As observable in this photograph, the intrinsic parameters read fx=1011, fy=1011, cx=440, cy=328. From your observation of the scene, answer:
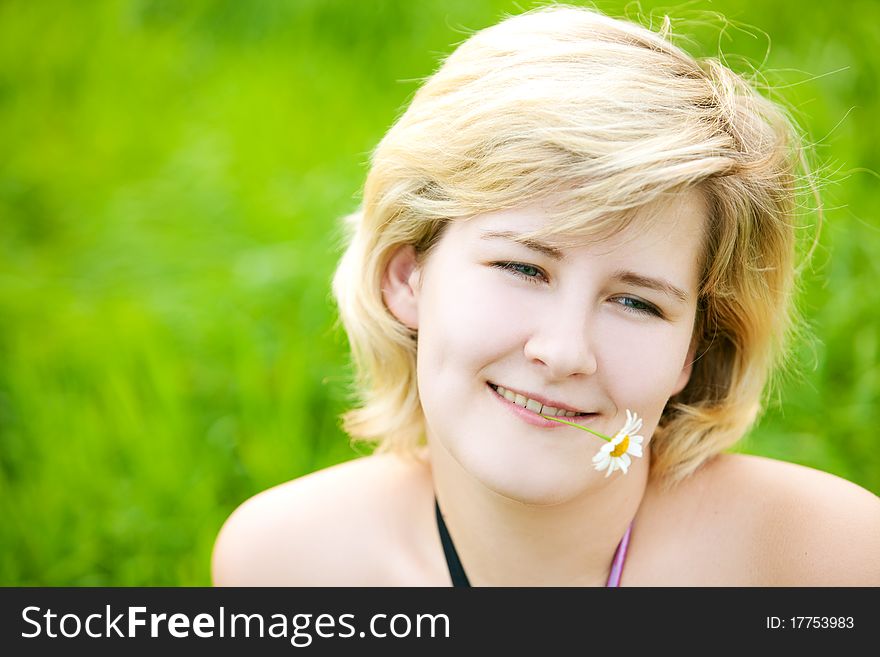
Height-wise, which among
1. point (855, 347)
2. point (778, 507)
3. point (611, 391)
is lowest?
point (778, 507)

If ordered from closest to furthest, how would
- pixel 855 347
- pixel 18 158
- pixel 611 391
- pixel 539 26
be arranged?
pixel 611 391, pixel 539 26, pixel 855 347, pixel 18 158

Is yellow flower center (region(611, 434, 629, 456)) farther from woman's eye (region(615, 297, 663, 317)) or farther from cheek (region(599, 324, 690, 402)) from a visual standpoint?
woman's eye (region(615, 297, 663, 317))

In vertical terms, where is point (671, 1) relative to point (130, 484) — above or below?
above

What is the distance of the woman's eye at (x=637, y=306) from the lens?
1.75 metres

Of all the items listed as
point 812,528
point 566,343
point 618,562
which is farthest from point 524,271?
point 812,528

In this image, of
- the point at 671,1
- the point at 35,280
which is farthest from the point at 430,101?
the point at 671,1

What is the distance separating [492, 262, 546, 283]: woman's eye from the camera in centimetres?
175

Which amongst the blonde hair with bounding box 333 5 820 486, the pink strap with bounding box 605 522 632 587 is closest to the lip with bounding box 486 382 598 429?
the blonde hair with bounding box 333 5 820 486

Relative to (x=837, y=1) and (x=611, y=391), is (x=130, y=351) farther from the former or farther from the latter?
(x=837, y=1)

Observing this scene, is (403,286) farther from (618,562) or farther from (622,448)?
(618,562)

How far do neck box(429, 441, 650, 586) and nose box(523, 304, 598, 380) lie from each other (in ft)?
1.26

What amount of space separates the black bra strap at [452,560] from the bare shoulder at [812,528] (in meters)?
0.59

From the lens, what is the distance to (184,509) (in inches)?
117

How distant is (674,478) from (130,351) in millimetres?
2035
